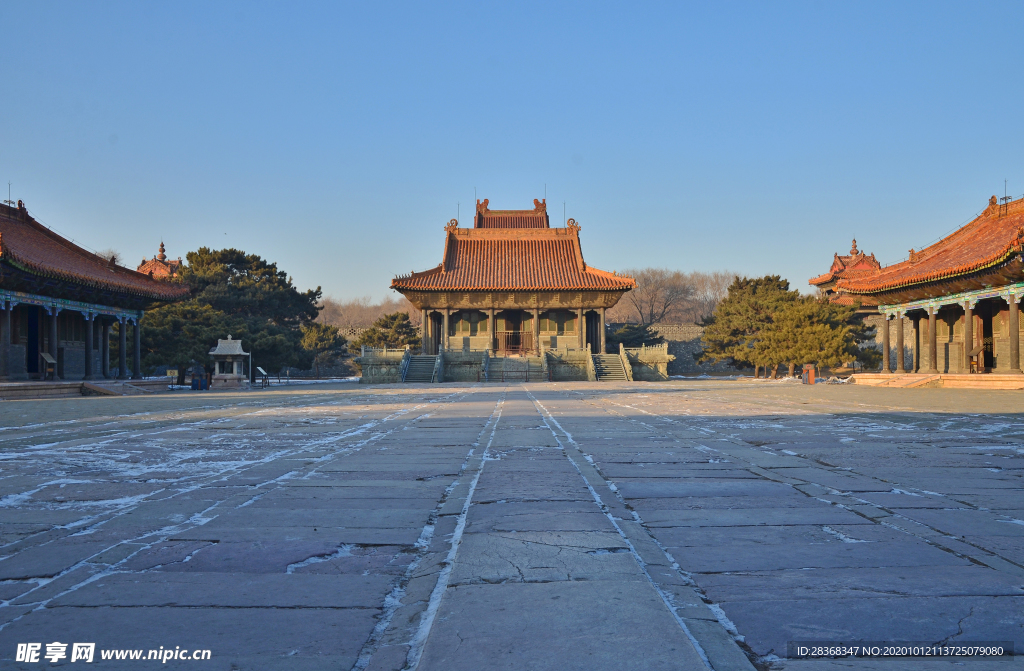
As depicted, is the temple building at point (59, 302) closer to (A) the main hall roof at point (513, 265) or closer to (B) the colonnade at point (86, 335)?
(B) the colonnade at point (86, 335)

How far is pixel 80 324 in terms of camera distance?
28609 mm

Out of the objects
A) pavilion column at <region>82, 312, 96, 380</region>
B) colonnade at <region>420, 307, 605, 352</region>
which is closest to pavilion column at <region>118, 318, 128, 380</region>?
pavilion column at <region>82, 312, 96, 380</region>

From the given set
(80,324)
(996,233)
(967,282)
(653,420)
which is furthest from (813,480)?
(80,324)

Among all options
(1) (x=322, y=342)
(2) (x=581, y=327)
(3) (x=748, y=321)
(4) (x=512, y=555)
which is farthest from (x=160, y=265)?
(4) (x=512, y=555)

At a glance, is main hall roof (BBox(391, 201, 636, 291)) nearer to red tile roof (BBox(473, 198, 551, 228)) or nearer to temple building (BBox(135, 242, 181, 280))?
red tile roof (BBox(473, 198, 551, 228))

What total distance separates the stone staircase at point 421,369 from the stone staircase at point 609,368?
8305mm

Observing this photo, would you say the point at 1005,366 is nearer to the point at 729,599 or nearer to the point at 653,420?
the point at 653,420

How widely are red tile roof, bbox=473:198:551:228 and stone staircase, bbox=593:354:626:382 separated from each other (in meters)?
15.4

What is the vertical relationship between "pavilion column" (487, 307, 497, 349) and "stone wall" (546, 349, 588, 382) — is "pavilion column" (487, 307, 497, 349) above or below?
above

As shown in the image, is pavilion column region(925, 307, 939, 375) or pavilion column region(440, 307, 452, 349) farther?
pavilion column region(440, 307, 452, 349)

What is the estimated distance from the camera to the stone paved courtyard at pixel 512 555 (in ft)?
6.70

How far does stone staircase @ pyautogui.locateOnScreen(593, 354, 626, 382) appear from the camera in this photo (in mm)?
34016

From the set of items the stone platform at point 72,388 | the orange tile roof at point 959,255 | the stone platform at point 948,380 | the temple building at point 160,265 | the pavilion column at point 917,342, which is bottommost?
the stone platform at point 948,380

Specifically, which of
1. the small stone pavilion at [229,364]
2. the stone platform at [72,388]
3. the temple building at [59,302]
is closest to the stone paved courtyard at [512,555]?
the stone platform at [72,388]
